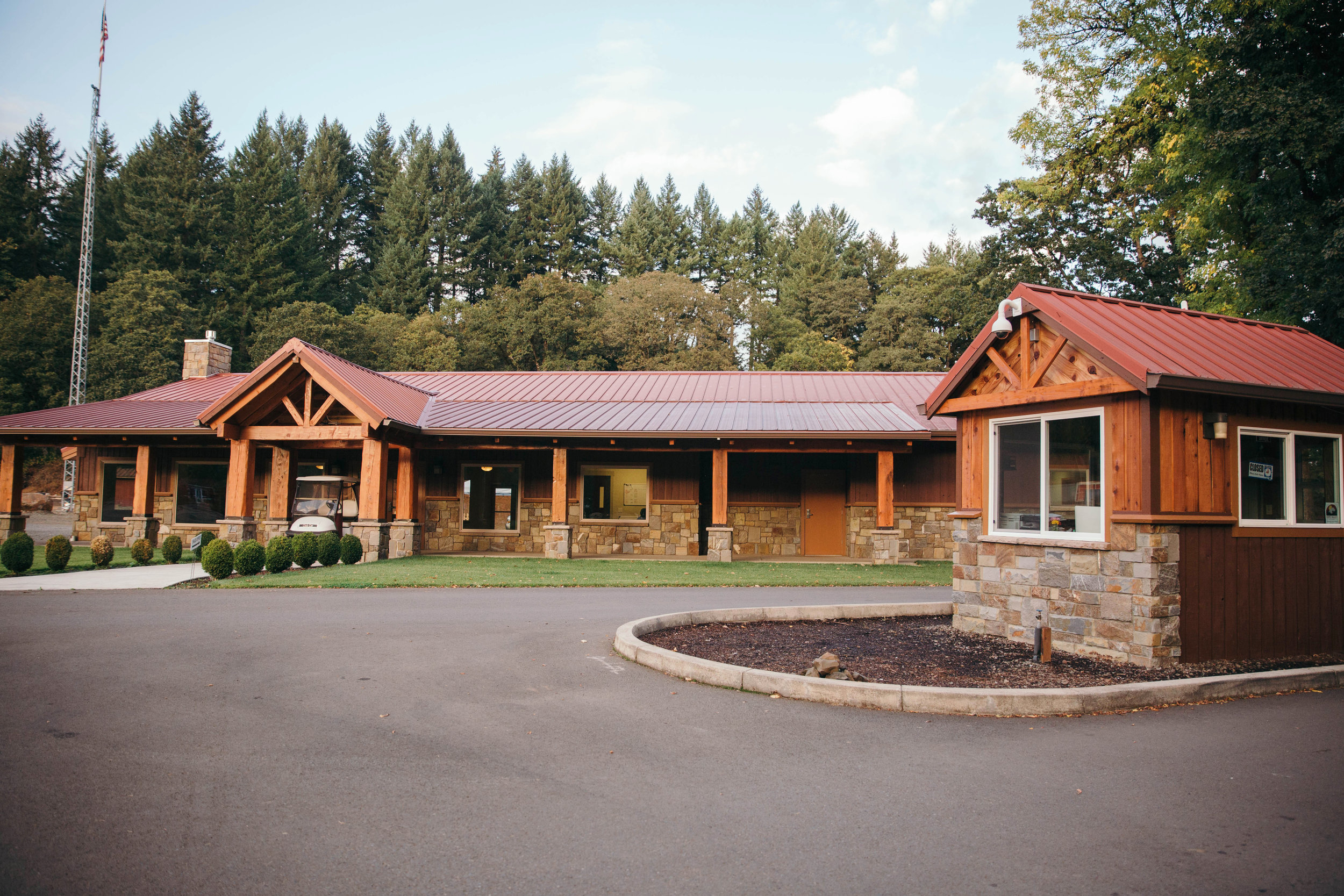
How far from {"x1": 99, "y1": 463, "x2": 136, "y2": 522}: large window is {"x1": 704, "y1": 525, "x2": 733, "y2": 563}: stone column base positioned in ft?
50.9

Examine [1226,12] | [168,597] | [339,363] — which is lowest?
[168,597]

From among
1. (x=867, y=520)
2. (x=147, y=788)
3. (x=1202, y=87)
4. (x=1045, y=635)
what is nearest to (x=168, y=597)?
(x=147, y=788)

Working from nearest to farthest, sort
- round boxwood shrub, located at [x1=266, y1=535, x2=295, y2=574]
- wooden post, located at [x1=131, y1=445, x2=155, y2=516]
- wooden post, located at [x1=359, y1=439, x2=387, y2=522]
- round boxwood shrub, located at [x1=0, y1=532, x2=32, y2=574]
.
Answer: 1. round boxwood shrub, located at [x1=0, y1=532, x2=32, y2=574]
2. round boxwood shrub, located at [x1=266, y1=535, x2=295, y2=574]
3. wooden post, located at [x1=359, y1=439, x2=387, y2=522]
4. wooden post, located at [x1=131, y1=445, x2=155, y2=516]

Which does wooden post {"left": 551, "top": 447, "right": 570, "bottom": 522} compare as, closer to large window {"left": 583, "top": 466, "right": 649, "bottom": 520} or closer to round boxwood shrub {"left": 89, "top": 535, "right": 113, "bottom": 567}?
large window {"left": 583, "top": 466, "right": 649, "bottom": 520}

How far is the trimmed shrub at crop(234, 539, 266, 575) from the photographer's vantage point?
1402 centimetres

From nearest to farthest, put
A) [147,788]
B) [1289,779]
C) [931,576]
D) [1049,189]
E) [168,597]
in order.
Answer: [147,788], [1289,779], [168,597], [931,576], [1049,189]

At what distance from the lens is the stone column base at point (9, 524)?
18875 millimetres

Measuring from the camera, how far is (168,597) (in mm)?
11344

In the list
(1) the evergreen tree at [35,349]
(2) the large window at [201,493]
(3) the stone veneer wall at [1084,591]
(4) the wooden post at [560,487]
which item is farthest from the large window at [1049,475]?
(1) the evergreen tree at [35,349]

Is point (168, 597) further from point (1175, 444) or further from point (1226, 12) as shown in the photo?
point (1226, 12)

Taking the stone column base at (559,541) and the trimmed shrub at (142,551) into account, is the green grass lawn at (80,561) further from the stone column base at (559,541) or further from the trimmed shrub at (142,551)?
the stone column base at (559,541)

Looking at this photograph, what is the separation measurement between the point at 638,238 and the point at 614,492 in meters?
30.5

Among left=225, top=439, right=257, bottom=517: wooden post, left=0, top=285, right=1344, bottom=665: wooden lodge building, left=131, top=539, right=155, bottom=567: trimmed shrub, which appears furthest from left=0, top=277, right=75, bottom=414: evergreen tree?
left=131, top=539, right=155, bottom=567: trimmed shrub

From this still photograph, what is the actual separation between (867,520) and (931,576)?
4242mm
